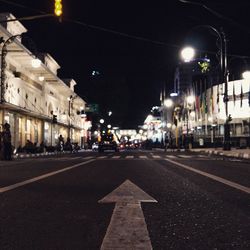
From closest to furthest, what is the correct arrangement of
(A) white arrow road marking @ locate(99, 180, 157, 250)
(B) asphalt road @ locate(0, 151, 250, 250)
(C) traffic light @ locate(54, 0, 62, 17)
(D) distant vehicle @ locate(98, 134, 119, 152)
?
(A) white arrow road marking @ locate(99, 180, 157, 250), (B) asphalt road @ locate(0, 151, 250, 250), (C) traffic light @ locate(54, 0, 62, 17), (D) distant vehicle @ locate(98, 134, 119, 152)

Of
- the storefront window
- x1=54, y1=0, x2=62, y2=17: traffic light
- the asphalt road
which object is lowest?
the asphalt road

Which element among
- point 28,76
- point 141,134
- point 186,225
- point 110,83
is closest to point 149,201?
point 186,225

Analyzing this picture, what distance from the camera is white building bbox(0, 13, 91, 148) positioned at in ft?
108

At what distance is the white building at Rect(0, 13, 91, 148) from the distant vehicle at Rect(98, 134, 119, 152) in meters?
6.67

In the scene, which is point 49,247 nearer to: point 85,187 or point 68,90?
point 85,187

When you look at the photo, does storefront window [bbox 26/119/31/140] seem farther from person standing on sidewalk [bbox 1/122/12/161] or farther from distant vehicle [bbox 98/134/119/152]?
person standing on sidewalk [bbox 1/122/12/161]

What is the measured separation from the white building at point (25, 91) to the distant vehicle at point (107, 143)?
6.67 metres

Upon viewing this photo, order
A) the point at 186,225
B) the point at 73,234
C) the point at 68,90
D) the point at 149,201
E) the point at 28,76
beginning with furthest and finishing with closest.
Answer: the point at 68,90 < the point at 28,76 < the point at 149,201 < the point at 186,225 < the point at 73,234

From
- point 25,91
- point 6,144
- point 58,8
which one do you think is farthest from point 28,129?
point 58,8

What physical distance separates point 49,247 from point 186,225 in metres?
1.44

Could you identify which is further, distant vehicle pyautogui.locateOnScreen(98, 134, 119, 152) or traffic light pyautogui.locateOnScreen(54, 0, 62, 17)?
distant vehicle pyautogui.locateOnScreen(98, 134, 119, 152)

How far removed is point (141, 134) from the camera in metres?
156

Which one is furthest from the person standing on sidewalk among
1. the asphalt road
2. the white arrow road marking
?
the white arrow road marking

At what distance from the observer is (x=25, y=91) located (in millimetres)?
41969
